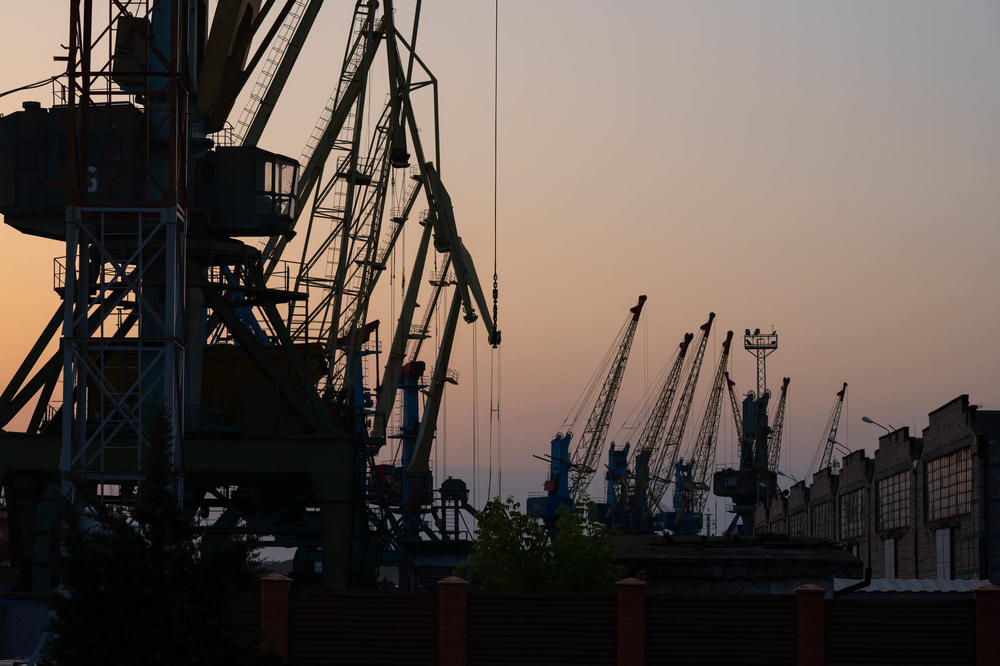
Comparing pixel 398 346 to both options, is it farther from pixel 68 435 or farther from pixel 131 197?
pixel 68 435

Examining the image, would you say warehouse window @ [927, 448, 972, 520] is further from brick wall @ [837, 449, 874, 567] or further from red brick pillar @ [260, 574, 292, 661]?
red brick pillar @ [260, 574, 292, 661]

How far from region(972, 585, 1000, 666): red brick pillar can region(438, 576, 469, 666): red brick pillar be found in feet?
36.5

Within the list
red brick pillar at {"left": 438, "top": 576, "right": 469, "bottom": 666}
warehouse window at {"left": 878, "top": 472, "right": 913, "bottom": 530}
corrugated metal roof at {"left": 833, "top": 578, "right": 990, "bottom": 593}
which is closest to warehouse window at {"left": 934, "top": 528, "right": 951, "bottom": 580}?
warehouse window at {"left": 878, "top": 472, "right": 913, "bottom": 530}

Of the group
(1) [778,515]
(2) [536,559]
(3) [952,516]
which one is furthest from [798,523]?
(2) [536,559]

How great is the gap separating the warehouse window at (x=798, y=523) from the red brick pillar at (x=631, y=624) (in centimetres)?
9822

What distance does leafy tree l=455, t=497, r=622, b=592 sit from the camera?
43562mm

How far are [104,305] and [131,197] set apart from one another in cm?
718

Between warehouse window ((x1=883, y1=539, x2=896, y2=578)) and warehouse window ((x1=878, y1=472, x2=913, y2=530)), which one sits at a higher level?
warehouse window ((x1=878, y1=472, x2=913, y2=530))

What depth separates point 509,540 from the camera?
44.5 meters

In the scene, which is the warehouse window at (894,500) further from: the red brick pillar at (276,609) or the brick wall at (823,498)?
the red brick pillar at (276,609)

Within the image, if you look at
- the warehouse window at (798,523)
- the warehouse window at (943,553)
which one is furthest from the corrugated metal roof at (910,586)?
the warehouse window at (798,523)

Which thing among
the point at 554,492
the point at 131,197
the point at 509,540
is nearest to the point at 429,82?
the point at 131,197

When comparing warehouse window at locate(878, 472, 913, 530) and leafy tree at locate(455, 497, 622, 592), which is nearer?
leafy tree at locate(455, 497, 622, 592)

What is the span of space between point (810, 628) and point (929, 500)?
5033 cm
